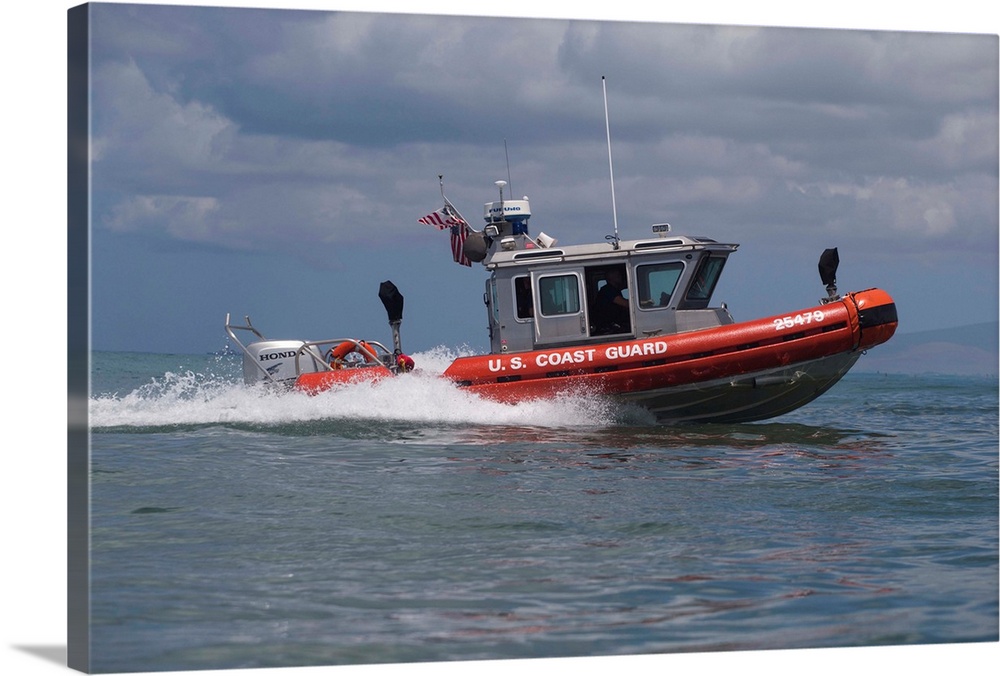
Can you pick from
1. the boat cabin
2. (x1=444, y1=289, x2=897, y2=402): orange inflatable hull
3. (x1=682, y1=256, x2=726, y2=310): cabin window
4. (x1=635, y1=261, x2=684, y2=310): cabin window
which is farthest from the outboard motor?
(x1=682, y1=256, x2=726, y2=310): cabin window

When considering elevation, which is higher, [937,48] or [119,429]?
[937,48]

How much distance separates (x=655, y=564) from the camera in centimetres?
633

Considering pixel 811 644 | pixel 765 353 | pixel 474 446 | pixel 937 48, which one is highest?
pixel 937 48

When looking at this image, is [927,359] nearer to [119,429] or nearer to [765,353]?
[765,353]

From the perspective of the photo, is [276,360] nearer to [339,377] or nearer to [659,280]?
[339,377]

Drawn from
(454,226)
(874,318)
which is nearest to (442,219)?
(454,226)

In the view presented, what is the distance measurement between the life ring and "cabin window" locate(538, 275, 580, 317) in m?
2.00

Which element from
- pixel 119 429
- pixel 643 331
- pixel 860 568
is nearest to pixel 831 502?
pixel 860 568

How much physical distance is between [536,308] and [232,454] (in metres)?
3.69

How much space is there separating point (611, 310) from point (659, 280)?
60 cm

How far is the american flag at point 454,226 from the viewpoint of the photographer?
13.2 meters

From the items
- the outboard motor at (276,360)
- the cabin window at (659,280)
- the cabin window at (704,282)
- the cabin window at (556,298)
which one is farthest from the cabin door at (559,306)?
the outboard motor at (276,360)

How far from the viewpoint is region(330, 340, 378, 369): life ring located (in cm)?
1332

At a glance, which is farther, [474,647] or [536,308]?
[536,308]
